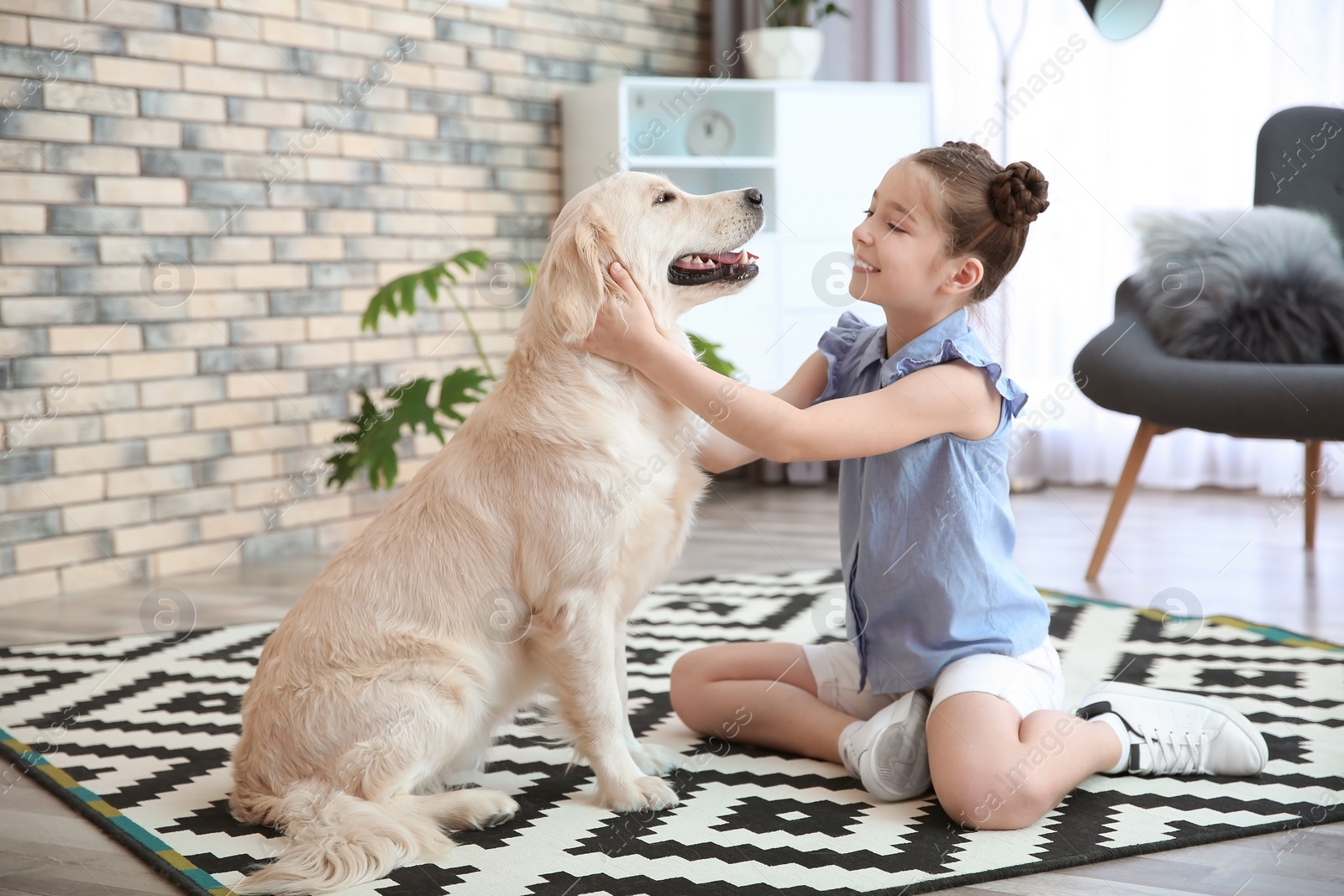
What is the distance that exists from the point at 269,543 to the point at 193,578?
0.37m

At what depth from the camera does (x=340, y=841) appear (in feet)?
5.15

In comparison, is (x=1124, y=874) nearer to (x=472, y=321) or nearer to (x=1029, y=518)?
(x=1029, y=518)

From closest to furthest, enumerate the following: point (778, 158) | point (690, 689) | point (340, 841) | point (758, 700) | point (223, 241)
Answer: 1. point (340, 841)
2. point (758, 700)
3. point (690, 689)
4. point (223, 241)
5. point (778, 158)

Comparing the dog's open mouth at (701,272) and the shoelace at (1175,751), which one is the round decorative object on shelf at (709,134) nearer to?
the dog's open mouth at (701,272)

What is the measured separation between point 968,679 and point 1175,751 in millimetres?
423

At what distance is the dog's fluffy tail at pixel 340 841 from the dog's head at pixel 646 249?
72 cm

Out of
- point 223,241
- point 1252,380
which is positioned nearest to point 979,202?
point 1252,380

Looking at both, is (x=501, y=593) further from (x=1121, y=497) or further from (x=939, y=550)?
(x=1121, y=497)

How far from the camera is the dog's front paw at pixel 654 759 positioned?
77.3 inches

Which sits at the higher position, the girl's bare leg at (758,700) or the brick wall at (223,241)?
the brick wall at (223,241)

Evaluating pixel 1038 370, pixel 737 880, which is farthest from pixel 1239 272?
pixel 737 880

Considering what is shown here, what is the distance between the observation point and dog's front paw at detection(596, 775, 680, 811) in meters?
1.80

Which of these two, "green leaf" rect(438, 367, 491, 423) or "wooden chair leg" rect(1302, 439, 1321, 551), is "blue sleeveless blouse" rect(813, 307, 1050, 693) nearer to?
"green leaf" rect(438, 367, 491, 423)

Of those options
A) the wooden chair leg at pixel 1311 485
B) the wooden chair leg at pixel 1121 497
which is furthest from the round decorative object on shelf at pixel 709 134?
the wooden chair leg at pixel 1311 485
